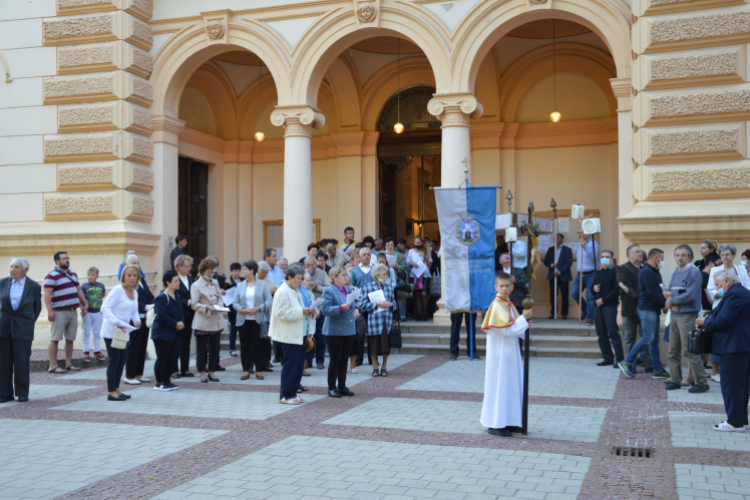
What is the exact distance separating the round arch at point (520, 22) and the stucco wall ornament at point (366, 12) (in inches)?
65.6

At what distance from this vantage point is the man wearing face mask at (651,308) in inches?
372

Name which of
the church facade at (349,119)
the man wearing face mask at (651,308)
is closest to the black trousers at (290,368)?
the man wearing face mask at (651,308)

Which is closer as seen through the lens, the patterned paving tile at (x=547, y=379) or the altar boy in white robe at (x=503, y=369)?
the altar boy in white robe at (x=503, y=369)

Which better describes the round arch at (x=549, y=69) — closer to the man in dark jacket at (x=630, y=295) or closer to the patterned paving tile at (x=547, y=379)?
the man in dark jacket at (x=630, y=295)

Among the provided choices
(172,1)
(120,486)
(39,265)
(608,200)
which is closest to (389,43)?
(172,1)

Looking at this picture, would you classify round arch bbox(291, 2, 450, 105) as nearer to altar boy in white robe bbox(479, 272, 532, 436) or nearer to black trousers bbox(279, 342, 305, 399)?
black trousers bbox(279, 342, 305, 399)

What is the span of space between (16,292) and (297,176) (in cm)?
609

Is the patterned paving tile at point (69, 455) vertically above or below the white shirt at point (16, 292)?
below

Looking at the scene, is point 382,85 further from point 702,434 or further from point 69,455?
point 69,455

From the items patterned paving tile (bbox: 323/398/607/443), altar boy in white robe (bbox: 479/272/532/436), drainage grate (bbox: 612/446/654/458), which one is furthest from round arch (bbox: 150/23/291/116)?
drainage grate (bbox: 612/446/654/458)

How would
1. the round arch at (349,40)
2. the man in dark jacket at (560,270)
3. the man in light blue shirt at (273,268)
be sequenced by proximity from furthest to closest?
the man in dark jacket at (560,270)
the round arch at (349,40)
the man in light blue shirt at (273,268)

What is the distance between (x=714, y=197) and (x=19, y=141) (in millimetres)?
12727

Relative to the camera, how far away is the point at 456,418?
7.34 meters

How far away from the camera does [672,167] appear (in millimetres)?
11031
